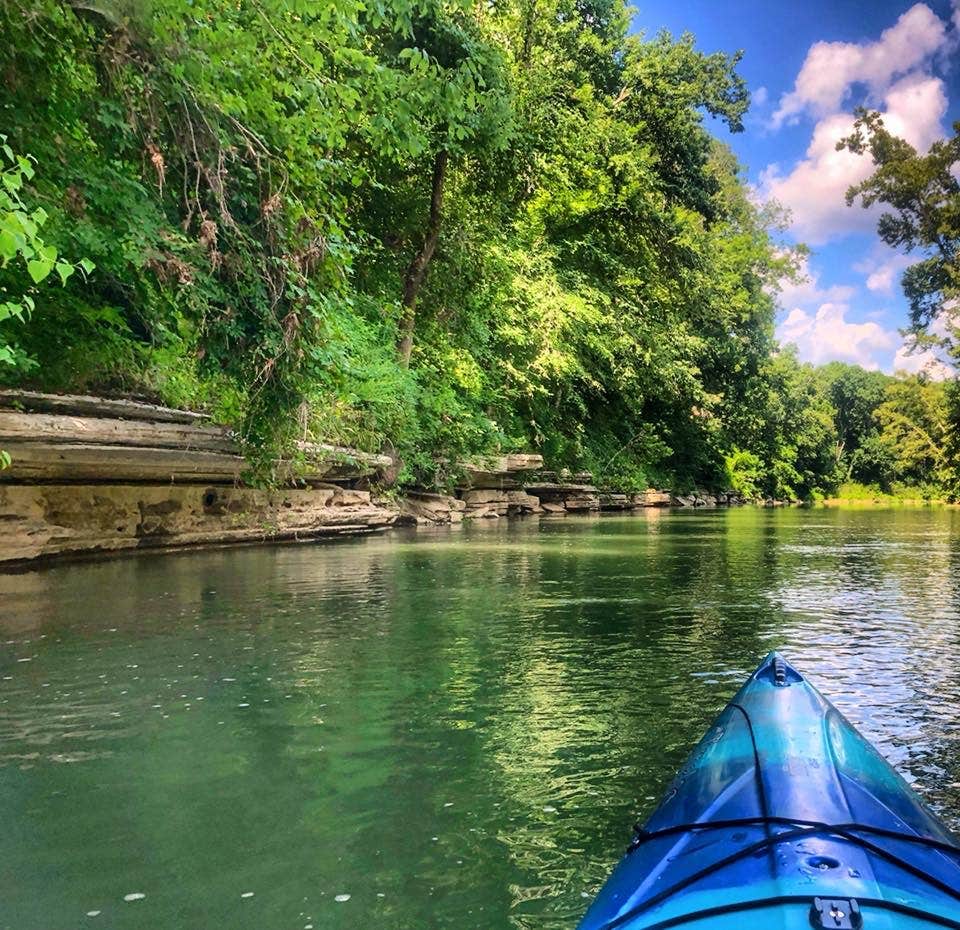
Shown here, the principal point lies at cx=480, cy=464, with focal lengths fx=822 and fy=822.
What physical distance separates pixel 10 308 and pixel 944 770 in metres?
5.15

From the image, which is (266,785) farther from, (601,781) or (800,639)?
(800,639)

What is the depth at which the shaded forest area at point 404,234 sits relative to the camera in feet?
24.7

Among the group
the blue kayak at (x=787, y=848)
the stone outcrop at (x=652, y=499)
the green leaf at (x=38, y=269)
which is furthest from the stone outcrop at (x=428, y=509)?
the blue kayak at (x=787, y=848)

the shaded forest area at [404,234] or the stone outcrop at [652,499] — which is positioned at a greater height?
the shaded forest area at [404,234]

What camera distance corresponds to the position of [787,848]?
1.97 metres

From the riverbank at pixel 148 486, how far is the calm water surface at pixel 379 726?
1314 mm

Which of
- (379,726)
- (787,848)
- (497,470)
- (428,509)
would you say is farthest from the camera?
(497,470)

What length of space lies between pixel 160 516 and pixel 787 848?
1251 cm

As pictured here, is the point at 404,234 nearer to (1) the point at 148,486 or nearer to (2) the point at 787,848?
(1) the point at 148,486

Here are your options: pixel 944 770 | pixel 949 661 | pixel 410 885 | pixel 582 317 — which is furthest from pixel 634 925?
pixel 582 317

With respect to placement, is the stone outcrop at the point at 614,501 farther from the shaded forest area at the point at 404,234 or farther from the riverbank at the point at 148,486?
the riverbank at the point at 148,486

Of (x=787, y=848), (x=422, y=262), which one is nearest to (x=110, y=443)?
(x=787, y=848)

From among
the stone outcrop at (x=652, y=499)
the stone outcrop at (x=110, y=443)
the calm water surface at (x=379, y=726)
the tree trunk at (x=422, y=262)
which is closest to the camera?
the calm water surface at (x=379, y=726)

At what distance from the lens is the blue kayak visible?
172 cm
